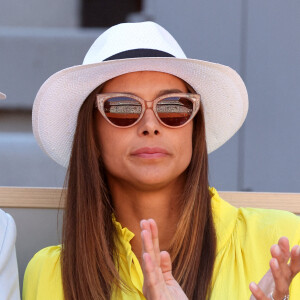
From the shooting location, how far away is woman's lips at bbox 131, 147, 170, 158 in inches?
105

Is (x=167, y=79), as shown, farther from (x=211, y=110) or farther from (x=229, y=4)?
(x=229, y=4)

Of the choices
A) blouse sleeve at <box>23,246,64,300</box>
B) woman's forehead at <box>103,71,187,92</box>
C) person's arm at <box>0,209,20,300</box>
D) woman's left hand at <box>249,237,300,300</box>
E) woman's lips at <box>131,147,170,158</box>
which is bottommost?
blouse sleeve at <box>23,246,64,300</box>

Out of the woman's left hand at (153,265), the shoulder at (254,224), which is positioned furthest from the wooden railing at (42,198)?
the woman's left hand at (153,265)

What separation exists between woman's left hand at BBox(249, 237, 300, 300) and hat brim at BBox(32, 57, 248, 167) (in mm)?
841

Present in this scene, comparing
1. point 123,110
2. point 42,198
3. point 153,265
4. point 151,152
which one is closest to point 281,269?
point 153,265

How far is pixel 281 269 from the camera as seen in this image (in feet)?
6.99

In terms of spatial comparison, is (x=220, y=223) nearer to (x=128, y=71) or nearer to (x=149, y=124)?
(x=149, y=124)

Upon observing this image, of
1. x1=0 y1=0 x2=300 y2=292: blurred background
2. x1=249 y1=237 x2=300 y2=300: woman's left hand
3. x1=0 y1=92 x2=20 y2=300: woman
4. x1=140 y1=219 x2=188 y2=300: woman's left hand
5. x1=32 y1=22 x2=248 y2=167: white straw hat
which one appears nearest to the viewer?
x1=249 y1=237 x2=300 y2=300: woman's left hand

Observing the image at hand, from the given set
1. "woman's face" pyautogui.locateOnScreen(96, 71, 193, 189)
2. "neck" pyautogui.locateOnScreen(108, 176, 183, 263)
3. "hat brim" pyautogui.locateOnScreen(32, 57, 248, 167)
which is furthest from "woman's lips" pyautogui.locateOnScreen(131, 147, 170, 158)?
"hat brim" pyautogui.locateOnScreen(32, 57, 248, 167)

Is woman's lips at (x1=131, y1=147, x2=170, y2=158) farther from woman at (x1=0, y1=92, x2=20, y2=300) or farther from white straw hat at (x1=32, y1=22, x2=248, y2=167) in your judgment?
woman at (x1=0, y1=92, x2=20, y2=300)

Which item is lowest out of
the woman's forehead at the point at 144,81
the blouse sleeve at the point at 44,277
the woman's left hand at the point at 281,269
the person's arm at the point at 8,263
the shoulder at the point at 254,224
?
the blouse sleeve at the point at 44,277

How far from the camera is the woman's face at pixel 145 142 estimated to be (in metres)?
2.68

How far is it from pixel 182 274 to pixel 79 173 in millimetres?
472

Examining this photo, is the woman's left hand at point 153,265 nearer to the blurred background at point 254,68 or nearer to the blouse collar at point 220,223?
the blouse collar at point 220,223
